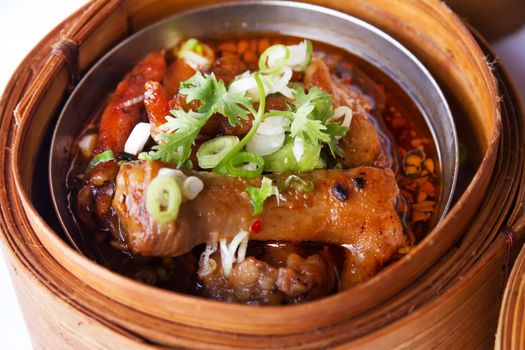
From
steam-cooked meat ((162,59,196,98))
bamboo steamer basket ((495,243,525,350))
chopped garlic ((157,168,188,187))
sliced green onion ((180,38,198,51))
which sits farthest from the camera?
sliced green onion ((180,38,198,51))

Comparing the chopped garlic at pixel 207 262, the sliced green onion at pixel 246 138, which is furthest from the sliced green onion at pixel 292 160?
the chopped garlic at pixel 207 262

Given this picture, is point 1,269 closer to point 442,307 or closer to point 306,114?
point 306,114

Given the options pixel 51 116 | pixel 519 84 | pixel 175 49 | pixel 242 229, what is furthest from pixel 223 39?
pixel 519 84

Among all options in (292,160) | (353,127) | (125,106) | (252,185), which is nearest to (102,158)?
(125,106)

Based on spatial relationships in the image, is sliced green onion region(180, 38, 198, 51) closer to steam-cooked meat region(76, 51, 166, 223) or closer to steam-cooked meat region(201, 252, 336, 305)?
steam-cooked meat region(76, 51, 166, 223)

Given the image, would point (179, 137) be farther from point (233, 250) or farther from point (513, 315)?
point (513, 315)

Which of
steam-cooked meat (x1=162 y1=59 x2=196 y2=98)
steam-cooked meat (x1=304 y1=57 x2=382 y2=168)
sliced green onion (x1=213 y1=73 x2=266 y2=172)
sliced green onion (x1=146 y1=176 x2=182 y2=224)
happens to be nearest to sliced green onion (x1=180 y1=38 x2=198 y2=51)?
steam-cooked meat (x1=162 y1=59 x2=196 y2=98)
